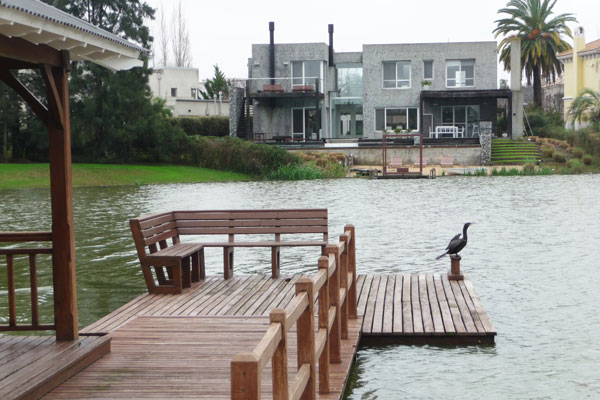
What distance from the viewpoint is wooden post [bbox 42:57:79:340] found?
747 centimetres

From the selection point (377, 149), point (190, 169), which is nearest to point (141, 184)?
point (190, 169)

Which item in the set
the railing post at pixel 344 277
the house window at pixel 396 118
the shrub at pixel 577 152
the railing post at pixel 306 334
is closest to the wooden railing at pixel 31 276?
the railing post at pixel 344 277

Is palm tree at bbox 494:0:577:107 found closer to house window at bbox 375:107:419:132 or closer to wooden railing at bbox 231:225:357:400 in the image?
house window at bbox 375:107:419:132

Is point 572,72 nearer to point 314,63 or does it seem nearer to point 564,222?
point 314,63

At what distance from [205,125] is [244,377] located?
58974 mm

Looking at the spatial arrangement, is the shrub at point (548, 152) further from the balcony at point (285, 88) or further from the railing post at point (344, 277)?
the railing post at point (344, 277)

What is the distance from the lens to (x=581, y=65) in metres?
65.6

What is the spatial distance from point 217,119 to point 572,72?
1094 inches

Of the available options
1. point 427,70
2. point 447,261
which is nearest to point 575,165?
point 427,70

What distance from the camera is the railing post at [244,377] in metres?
3.72

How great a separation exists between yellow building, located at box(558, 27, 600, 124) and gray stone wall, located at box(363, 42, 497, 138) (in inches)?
383

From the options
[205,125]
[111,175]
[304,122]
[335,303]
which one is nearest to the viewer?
[335,303]

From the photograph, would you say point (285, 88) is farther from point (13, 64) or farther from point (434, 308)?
point (13, 64)

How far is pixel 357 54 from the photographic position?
62.8 meters
